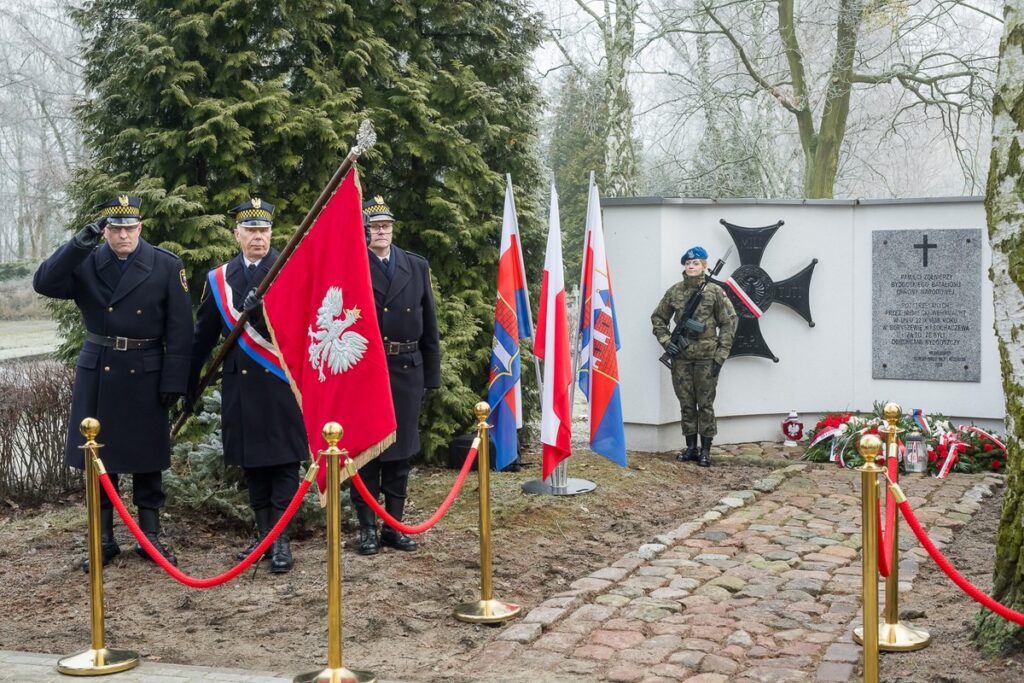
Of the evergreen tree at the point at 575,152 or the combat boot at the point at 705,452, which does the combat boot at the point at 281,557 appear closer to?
the combat boot at the point at 705,452

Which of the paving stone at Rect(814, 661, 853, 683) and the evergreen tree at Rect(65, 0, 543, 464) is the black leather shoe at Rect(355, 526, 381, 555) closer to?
the evergreen tree at Rect(65, 0, 543, 464)

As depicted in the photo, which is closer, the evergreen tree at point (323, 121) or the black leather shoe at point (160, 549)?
the black leather shoe at point (160, 549)

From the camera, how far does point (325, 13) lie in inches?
339

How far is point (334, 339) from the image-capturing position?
496 cm

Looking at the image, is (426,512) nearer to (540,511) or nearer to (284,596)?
(540,511)

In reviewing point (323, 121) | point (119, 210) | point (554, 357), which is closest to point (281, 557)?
point (119, 210)

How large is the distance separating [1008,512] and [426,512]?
4.01 m

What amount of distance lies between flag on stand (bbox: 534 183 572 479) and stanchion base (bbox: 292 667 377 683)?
10.8 ft

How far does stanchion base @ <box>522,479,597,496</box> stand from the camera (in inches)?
311

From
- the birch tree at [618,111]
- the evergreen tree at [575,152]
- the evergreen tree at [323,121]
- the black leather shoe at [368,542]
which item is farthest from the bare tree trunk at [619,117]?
the black leather shoe at [368,542]

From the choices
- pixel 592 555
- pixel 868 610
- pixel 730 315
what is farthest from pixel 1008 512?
pixel 730 315

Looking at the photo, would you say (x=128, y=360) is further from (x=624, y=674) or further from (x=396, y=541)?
(x=624, y=674)

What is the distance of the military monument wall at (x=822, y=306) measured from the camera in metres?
10.1

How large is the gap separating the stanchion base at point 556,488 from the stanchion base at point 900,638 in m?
3.25
